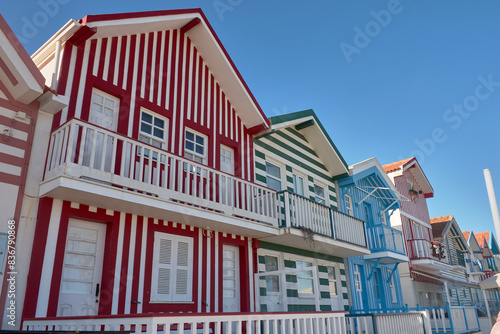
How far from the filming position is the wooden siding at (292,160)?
1344 centimetres

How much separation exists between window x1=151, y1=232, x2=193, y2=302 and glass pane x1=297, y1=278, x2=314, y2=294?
463 cm

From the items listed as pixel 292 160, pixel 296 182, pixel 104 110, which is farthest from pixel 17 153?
pixel 296 182

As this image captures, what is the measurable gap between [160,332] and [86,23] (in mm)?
6371

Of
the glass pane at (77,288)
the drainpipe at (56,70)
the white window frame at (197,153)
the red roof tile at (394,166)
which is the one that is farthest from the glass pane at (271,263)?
the red roof tile at (394,166)

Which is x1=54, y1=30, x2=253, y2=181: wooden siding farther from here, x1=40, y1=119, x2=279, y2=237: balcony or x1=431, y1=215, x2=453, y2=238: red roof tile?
x1=431, y1=215, x2=453, y2=238: red roof tile

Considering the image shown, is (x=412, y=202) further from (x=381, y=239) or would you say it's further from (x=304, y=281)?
(x=304, y=281)

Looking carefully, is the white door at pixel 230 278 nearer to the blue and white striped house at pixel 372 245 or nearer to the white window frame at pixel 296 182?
the white window frame at pixel 296 182

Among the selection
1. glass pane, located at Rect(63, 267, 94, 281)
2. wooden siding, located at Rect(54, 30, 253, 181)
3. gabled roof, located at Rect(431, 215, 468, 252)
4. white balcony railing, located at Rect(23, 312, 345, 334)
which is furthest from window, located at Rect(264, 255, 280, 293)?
gabled roof, located at Rect(431, 215, 468, 252)

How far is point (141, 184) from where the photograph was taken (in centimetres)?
814

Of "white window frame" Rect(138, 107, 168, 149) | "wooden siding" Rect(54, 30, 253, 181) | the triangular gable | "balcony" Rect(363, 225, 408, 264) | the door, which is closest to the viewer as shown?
"wooden siding" Rect(54, 30, 253, 181)

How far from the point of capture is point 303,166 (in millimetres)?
15180

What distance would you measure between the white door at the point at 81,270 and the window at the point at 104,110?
2289mm

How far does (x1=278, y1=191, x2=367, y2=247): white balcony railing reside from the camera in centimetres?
1177

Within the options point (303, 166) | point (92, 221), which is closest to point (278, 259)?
point (303, 166)
